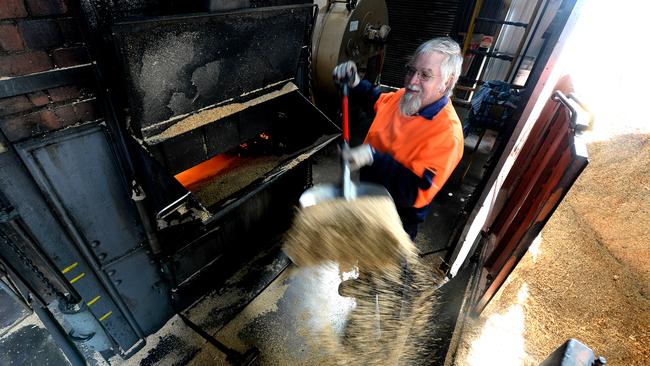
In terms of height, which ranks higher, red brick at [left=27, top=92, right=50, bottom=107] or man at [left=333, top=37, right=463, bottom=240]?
red brick at [left=27, top=92, right=50, bottom=107]

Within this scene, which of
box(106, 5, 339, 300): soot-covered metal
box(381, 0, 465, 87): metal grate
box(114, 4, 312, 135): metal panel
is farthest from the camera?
box(381, 0, 465, 87): metal grate

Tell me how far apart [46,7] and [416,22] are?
6144mm

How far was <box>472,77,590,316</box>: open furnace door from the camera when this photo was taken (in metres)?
1.93

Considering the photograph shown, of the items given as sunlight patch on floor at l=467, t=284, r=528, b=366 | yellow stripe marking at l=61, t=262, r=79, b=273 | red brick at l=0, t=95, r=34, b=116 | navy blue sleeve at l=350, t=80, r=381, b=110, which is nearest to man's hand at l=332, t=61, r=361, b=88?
navy blue sleeve at l=350, t=80, r=381, b=110

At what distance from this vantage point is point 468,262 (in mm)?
3406

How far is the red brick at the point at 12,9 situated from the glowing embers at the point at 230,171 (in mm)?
1514

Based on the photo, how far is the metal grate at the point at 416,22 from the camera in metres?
5.89

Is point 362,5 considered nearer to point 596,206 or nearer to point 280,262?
point 280,262

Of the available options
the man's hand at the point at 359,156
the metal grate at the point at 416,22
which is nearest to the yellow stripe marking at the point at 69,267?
the man's hand at the point at 359,156

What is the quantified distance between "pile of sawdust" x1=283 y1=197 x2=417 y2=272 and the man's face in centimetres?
73

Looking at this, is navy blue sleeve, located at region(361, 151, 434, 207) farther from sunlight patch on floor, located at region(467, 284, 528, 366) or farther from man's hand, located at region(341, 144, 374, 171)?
sunlight patch on floor, located at region(467, 284, 528, 366)

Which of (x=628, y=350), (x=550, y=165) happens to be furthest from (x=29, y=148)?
(x=628, y=350)

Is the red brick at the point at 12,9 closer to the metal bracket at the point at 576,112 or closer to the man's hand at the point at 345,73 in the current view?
the man's hand at the point at 345,73

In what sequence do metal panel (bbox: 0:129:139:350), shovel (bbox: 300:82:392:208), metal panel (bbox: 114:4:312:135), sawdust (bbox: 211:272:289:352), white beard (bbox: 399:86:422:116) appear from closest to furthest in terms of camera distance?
metal panel (bbox: 0:129:139:350) < metal panel (bbox: 114:4:312:135) < shovel (bbox: 300:82:392:208) < white beard (bbox: 399:86:422:116) < sawdust (bbox: 211:272:289:352)
